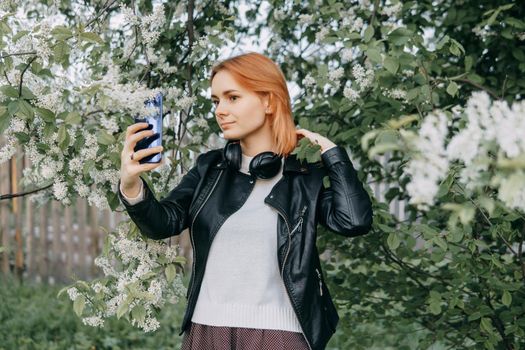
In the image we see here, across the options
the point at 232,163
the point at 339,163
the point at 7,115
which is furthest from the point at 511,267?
the point at 7,115

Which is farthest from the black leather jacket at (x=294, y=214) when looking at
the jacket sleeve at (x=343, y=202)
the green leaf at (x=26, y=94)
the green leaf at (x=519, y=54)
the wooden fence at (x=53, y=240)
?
the wooden fence at (x=53, y=240)

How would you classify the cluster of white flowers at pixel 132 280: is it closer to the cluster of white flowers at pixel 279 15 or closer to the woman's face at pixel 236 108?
the woman's face at pixel 236 108

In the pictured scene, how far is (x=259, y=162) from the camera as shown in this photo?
2.02 m

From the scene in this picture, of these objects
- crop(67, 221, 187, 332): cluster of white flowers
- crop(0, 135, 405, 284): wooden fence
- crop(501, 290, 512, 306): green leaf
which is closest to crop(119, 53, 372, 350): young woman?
crop(67, 221, 187, 332): cluster of white flowers

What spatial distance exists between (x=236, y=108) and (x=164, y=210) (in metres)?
0.34

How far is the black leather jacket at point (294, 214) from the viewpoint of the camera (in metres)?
1.96

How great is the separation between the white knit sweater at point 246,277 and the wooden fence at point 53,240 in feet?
15.2

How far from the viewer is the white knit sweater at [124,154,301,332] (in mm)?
1942

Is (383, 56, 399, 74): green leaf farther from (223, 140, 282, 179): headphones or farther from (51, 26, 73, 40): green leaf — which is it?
(51, 26, 73, 40): green leaf

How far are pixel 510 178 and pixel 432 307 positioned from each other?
66.9 inches

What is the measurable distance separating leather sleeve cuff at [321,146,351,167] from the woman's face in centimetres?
20

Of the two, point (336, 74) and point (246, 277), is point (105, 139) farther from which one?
point (336, 74)

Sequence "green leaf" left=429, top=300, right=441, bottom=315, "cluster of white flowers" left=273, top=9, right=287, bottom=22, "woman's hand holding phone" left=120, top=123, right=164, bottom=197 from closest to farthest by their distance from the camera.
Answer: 1. "woman's hand holding phone" left=120, top=123, right=164, bottom=197
2. "green leaf" left=429, top=300, right=441, bottom=315
3. "cluster of white flowers" left=273, top=9, right=287, bottom=22

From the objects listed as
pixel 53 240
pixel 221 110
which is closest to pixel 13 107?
pixel 221 110
